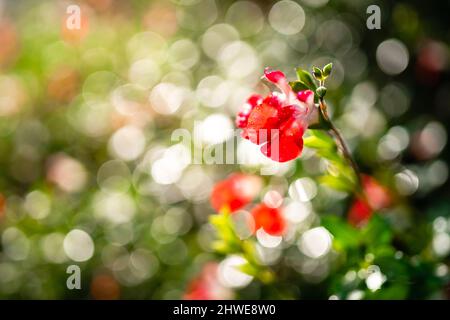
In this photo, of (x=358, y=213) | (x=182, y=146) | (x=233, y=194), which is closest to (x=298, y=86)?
(x=233, y=194)

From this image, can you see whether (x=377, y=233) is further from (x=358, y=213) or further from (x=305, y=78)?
(x=358, y=213)

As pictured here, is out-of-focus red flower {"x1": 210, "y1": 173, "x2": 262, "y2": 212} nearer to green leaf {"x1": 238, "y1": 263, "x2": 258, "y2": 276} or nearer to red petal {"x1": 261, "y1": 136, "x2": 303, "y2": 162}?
green leaf {"x1": 238, "y1": 263, "x2": 258, "y2": 276}

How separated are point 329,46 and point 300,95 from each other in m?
1.36

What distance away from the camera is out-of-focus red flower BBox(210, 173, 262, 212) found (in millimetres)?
1308

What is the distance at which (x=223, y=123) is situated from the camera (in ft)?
5.99

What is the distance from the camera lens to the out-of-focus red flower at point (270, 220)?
133 cm

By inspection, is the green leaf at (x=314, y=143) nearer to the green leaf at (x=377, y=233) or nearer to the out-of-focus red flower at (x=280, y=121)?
the out-of-focus red flower at (x=280, y=121)

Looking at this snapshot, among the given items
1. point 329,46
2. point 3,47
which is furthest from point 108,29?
point 329,46

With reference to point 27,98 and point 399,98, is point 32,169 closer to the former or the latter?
point 27,98

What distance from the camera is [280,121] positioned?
855mm

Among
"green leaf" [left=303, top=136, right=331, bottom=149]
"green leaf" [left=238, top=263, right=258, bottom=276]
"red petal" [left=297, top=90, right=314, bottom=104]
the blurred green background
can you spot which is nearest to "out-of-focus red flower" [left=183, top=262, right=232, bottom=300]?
the blurred green background

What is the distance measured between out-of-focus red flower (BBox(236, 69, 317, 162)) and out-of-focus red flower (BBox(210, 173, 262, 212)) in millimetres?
423

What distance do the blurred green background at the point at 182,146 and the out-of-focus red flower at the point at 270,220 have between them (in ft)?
0.22

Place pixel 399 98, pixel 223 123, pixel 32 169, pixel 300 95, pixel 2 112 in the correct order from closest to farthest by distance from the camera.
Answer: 1. pixel 300 95
2. pixel 223 123
3. pixel 399 98
4. pixel 32 169
5. pixel 2 112
